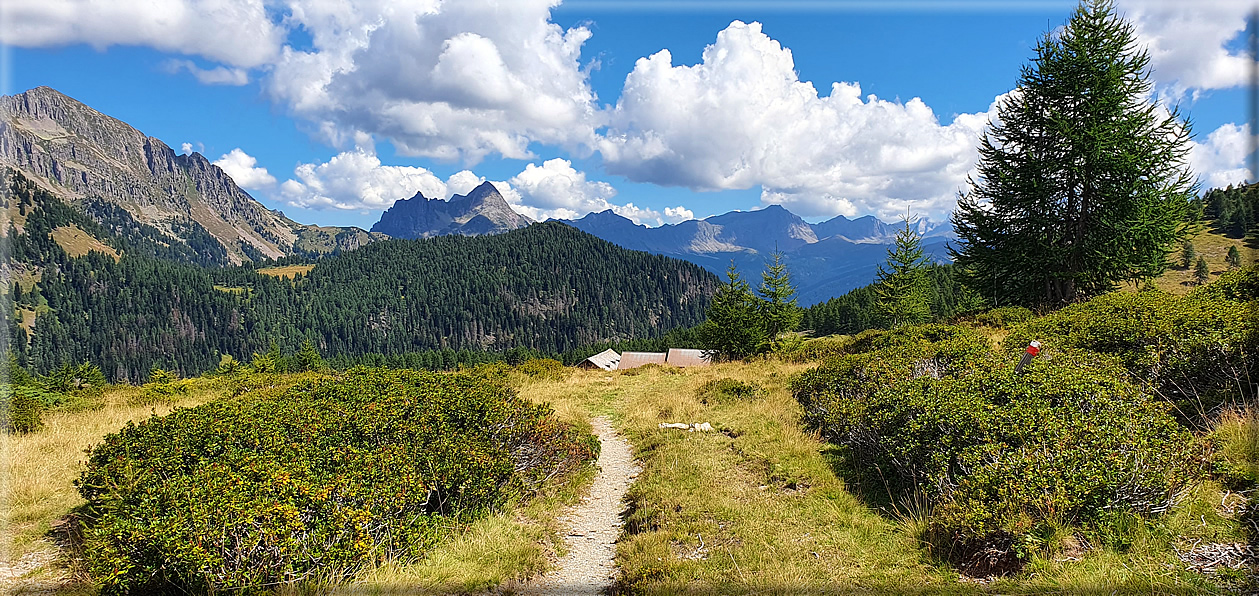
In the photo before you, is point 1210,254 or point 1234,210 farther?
point 1234,210

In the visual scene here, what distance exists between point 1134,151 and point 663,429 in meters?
21.3

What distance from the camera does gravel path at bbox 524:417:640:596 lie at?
660cm

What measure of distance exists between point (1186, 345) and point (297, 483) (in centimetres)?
1256

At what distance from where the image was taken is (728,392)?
1753 cm

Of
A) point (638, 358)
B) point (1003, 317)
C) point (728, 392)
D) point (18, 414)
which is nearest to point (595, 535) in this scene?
point (728, 392)

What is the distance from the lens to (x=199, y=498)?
541 cm

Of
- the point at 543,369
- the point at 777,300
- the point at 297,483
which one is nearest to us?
the point at 297,483

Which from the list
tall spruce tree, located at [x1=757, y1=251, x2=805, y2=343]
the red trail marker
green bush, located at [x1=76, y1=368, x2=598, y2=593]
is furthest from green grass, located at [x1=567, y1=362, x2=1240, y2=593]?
tall spruce tree, located at [x1=757, y1=251, x2=805, y2=343]

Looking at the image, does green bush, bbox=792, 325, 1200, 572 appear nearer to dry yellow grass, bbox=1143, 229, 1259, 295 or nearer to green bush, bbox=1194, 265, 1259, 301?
green bush, bbox=1194, 265, 1259, 301

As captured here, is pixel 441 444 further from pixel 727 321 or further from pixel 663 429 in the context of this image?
pixel 727 321

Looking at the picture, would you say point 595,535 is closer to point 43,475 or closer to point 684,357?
point 43,475

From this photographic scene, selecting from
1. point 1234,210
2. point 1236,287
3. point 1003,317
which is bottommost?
point 1003,317

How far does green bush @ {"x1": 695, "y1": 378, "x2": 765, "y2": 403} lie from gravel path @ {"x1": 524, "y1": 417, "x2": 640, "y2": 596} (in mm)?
5181

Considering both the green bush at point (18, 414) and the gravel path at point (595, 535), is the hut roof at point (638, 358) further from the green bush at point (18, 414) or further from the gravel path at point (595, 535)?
the green bush at point (18, 414)
